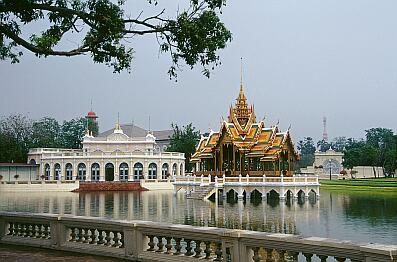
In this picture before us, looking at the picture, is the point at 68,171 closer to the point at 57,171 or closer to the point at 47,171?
the point at 57,171

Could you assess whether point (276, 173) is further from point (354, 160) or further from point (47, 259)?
point (354, 160)

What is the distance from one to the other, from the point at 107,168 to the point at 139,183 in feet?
33.7

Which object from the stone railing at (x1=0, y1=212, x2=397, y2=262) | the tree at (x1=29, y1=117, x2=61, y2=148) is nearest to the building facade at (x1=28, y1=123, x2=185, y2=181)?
the tree at (x1=29, y1=117, x2=61, y2=148)

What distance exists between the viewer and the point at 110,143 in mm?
67750

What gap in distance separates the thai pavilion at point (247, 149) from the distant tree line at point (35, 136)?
3506cm

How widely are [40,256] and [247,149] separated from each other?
100 ft

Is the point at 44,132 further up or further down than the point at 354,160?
further up

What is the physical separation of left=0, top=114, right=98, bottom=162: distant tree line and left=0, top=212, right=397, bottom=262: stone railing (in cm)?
6011

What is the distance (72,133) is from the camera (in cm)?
8912

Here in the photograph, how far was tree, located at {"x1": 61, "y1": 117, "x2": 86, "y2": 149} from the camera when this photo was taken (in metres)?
87.9

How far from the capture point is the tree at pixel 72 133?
87.9 m

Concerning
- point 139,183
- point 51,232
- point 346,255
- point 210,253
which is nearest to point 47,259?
point 51,232

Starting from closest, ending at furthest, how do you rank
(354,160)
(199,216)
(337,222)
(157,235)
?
(157,235)
(337,222)
(199,216)
(354,160)

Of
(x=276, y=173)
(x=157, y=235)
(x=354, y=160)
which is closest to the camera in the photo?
(x=157, y=235)
